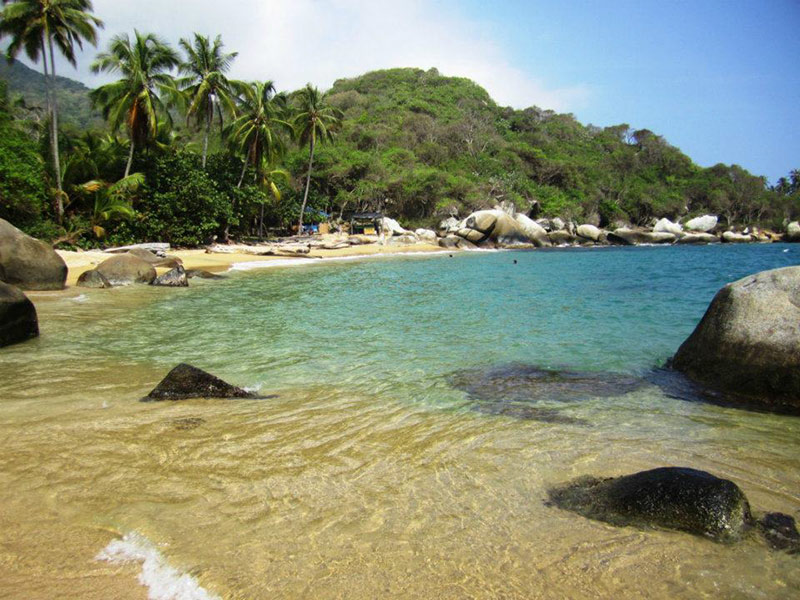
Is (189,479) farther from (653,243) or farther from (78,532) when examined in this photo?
(653,243)

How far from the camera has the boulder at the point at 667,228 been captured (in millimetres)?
66062

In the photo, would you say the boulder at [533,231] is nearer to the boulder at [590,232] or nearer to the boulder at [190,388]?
the boulder at [590,232]

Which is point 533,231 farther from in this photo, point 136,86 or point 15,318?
point 15,318

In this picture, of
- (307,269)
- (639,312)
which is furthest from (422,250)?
(639,312)

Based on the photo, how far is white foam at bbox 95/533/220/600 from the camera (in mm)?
2438

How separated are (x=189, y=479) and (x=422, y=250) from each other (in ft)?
138

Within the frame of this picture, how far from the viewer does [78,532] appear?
2.93 metres

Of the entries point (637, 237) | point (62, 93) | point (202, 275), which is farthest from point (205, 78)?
point (62, 93)

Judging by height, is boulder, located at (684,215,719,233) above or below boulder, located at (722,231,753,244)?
above

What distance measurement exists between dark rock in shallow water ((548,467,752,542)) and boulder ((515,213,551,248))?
54.2 meters

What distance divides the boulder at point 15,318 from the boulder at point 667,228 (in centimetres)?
7157

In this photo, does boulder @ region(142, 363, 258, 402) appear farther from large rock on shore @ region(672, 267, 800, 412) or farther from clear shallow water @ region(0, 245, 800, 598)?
large rock on shore @ region(672, 267, 800, 412)

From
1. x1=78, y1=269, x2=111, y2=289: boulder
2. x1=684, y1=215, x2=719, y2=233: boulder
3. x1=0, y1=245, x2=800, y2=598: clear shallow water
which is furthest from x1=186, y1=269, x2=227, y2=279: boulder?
x1=684, y1=215, x2=719, y2=233: boulder

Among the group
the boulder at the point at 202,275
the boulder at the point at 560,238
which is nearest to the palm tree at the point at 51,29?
the boulder at the point at 202,275
